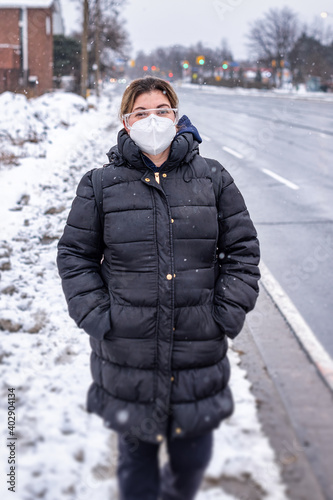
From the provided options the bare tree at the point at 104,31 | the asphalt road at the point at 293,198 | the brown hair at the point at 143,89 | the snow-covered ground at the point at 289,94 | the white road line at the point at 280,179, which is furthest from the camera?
the snow-covered ground at the point at 289,94

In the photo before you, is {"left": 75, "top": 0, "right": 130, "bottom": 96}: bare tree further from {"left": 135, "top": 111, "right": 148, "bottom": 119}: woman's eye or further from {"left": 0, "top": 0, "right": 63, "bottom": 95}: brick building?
{"left": 135, "top": 111, "right": 148, "bottom": 119}: woman's eye

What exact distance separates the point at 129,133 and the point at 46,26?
119 feet

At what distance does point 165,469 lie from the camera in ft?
7.29

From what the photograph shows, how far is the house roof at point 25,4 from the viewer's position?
33000mm

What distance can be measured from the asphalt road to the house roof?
21.1 meters

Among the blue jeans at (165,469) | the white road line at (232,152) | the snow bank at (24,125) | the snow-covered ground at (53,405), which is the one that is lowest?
the snow-covered ground at (53,405)

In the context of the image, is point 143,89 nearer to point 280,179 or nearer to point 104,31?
point 280,179

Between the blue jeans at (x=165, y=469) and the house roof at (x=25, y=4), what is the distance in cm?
3646

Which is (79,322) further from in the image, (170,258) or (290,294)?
(290,294)

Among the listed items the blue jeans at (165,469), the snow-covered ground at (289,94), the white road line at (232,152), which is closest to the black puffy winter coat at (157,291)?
the blue jeans at (165,469)

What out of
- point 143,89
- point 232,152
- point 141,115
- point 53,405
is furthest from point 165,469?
point 232,152

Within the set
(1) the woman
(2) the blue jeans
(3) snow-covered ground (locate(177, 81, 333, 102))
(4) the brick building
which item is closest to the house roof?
(4) the brick building

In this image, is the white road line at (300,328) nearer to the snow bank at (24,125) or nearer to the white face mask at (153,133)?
the white face mask at (153,133)

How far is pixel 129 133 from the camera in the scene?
2182 mm
